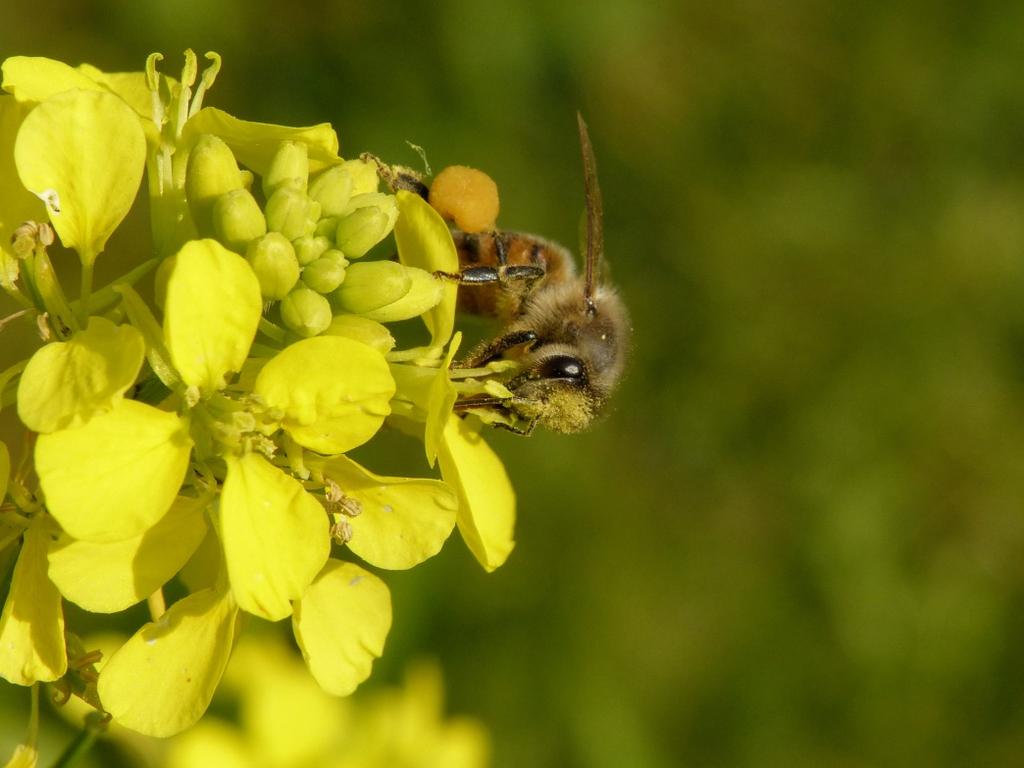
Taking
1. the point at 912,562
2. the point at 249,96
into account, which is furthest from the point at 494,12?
the point at 912,562

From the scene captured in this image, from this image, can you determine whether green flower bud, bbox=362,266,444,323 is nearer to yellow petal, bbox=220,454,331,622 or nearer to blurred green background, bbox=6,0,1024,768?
yellow petal, bbox=220,454,331,622

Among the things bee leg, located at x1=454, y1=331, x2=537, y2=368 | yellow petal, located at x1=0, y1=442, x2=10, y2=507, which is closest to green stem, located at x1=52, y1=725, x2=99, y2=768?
yellow petal, located at x1=0, y1=442, x2=10, y2=507

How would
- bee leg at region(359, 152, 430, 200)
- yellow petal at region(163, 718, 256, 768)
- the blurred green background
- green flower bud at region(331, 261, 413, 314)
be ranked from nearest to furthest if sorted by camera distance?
green flower bud at region(331, 261, 413, 314)
bee leg at region(359, 152, 430, 200)
yellow petal at region(163, 718, 256, 768)
the blurred green background

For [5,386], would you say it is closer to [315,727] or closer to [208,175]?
[208,175]

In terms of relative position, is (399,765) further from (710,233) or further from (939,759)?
(710,233)

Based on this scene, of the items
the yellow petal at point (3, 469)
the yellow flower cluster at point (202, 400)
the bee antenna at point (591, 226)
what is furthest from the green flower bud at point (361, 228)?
the bee antenna at point (591, 226)

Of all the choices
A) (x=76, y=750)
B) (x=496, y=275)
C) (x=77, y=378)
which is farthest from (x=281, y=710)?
(x=77, y=378)
